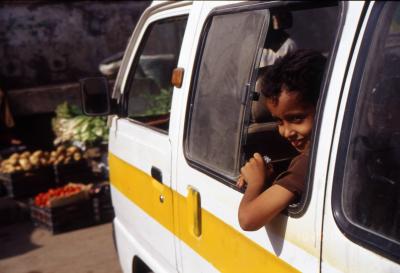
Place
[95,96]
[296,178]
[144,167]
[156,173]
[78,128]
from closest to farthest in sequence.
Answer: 1. [296,178]
2. [156,173]
3. [144,167]
4. [95,96]
5. [78,128]

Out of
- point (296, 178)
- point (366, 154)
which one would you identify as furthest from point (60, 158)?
point (366, 154)

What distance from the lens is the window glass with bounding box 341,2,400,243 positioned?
1.39 m

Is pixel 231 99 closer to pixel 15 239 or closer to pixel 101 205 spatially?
pixel 101 205

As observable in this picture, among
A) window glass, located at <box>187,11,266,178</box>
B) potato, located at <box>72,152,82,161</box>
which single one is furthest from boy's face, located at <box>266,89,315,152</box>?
potato, located at <box>72,152,82,161</box>

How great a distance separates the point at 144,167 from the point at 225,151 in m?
0.87

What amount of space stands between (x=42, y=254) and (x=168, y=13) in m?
3.42

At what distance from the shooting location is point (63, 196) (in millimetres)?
5844

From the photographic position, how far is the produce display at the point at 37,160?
694 centimetres

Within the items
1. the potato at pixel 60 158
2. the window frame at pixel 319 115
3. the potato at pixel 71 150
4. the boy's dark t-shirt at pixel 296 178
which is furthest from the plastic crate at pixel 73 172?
the window frame at pixel 319 115

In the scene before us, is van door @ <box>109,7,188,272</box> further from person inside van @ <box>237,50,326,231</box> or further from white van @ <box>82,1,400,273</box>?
person inside van @ <box>237,50,326,231</box>

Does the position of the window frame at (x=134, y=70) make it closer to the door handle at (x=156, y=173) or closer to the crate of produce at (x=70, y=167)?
the door handle at (x=156, y=173)

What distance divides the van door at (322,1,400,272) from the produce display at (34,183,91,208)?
474cm

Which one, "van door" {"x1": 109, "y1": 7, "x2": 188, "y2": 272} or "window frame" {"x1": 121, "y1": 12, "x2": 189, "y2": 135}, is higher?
"window frame" {"x1": 121, "y1": 12, "x2": 189, "y2": 135}

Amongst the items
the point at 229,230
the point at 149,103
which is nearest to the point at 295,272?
the point at 229,230
